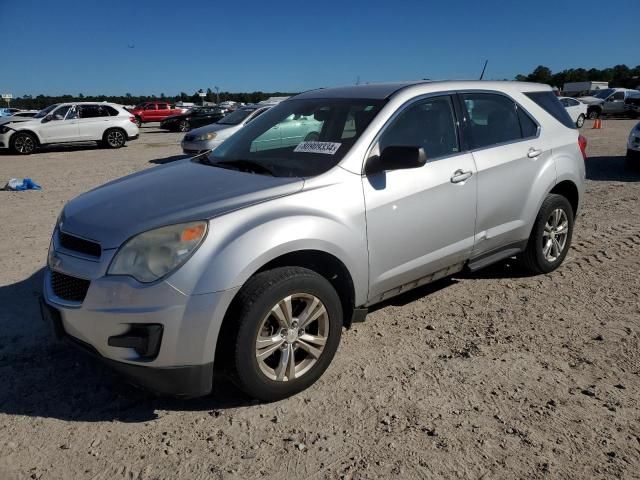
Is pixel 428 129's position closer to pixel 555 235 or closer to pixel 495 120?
pixel 495 120

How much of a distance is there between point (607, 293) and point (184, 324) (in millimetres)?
3586

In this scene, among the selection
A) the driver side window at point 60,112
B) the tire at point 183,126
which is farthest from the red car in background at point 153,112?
the driver side window at point 60,112

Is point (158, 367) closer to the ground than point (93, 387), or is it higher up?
higher up

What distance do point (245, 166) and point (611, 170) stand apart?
10.2 m

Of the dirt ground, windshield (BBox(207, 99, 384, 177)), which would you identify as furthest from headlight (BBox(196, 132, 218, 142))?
windshield (BBox(207, 99, 384, 177))

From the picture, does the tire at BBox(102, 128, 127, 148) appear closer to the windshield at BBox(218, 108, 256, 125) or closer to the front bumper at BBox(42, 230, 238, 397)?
the windshield at BBox(218, 108, 256, 125)

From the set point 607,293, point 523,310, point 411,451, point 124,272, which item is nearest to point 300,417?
point 411,451

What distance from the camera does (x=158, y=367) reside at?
260 cm

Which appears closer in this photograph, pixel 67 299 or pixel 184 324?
pixel 184 324

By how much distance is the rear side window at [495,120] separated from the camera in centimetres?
409

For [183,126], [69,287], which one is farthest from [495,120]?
[183,126]

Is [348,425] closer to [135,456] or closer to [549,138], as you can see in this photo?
[135,456]

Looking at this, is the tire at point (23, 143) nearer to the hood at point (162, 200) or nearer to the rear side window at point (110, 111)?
the rear side window at point (110, 111)

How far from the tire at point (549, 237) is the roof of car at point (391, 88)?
1.07 m
